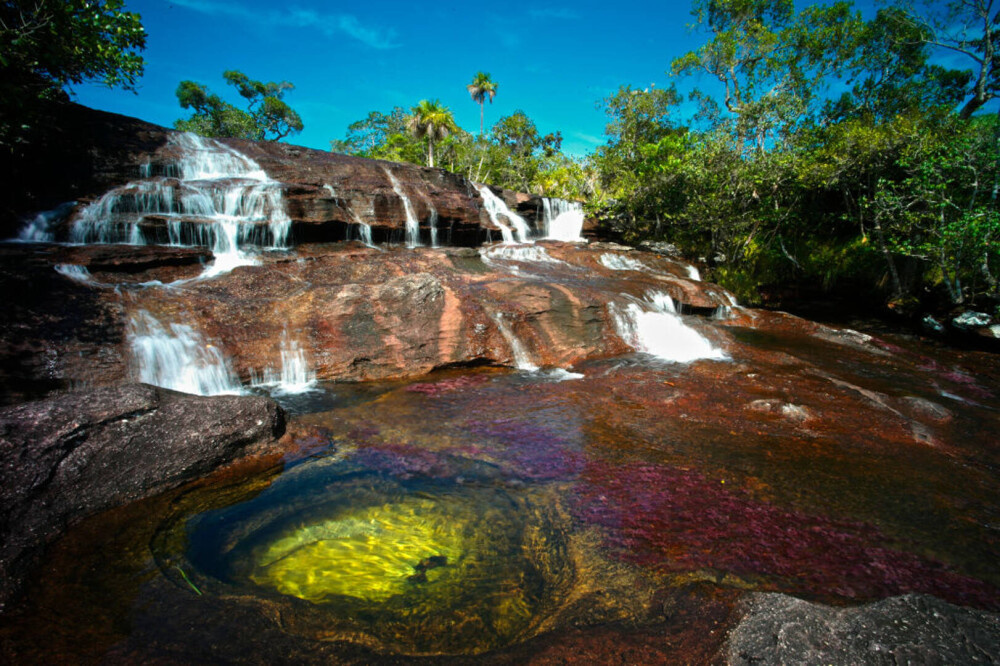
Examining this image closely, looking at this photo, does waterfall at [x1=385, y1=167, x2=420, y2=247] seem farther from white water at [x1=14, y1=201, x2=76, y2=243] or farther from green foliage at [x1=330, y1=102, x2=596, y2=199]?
green foliage at [x1=330, y1=102, x2=596, y2=199]

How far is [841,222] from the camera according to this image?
15.6 m

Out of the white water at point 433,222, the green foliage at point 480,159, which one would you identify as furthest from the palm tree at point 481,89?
the white water at point 433,222

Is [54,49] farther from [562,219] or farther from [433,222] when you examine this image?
[562,219]

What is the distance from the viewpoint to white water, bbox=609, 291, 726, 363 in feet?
33.0

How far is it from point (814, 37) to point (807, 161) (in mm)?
9218

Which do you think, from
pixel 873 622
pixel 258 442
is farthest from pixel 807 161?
pixel 258 442

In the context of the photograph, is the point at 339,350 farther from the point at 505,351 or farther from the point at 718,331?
the point at 718,331

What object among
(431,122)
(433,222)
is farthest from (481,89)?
(433,222)

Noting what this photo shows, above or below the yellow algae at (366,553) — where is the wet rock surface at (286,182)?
above

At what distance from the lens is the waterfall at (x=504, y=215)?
19.2 metres

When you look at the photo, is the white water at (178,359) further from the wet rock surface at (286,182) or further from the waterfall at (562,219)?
the waterfall at (562,219)

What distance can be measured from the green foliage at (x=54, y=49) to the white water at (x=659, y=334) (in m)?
12.4

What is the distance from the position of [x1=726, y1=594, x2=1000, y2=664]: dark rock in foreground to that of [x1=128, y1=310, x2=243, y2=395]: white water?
786 cm

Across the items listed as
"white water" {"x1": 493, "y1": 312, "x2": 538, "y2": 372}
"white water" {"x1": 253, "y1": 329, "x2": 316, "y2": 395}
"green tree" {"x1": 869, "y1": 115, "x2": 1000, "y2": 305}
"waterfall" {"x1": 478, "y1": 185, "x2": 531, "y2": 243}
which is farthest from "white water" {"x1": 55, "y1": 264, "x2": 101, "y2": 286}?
"green tree" {"x1": 869, "y1": 115, "x2": 1000, "y2": 305}
